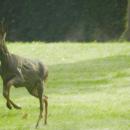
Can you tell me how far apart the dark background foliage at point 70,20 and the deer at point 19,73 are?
71.3 ft

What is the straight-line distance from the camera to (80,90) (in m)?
18.9

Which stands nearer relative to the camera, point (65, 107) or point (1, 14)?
point (65, 107)

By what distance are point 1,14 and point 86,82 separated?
15.1 meters

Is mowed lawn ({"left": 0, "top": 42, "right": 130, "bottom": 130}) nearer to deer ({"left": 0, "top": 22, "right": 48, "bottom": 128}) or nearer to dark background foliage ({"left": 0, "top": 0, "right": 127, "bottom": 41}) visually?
Result: deer ({"left": 0, "top": 22, "right": 48, "bottom": 128})

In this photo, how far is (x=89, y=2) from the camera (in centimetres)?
3425

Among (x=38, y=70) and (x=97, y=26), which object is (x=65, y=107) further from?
(x=97, y=26)

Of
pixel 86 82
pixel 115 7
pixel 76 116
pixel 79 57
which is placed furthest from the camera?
pixel 115 7

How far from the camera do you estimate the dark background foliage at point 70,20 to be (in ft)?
111

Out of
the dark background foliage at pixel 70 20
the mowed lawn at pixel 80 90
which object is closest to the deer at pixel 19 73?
the mowed lawn at pixel 80 90

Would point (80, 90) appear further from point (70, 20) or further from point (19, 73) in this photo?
point (70, 20)

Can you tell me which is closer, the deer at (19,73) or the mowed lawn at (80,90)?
the deer at (19,73)

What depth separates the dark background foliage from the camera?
111 ft

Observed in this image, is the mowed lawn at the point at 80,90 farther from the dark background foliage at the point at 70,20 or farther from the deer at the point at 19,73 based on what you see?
the dark background foliage at the point at 70,20

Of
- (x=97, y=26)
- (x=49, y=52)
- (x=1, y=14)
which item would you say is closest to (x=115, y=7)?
(x=97, y=26)
